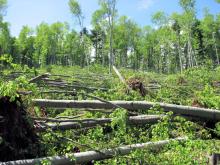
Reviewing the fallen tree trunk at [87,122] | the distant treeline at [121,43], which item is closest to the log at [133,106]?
the fallen tree trunk at [87,122]

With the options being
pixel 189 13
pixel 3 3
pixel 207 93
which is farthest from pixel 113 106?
pixel 3 3

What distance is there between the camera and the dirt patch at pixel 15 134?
505 cm

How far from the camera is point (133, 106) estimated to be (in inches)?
282

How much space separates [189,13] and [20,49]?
3353 centimetres

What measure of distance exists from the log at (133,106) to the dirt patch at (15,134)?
0.77 m

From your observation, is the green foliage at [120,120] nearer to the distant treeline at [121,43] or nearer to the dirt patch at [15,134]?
the dirt patch at [15,134]

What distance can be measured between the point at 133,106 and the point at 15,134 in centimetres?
261

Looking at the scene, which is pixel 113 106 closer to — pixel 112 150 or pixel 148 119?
pixel 148 119

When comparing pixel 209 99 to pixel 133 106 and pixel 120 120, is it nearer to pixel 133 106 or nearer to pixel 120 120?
pixel 133 106

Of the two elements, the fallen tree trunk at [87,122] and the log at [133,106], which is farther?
the log at [133,106]

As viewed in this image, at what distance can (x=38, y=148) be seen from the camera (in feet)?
17.4

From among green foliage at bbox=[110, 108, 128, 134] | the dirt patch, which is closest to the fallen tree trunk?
green foliage at bbox=[110, 108, 128, 134]

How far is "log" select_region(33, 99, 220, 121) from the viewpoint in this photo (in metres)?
6.54

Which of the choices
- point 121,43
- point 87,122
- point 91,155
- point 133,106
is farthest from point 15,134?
point 121,43
